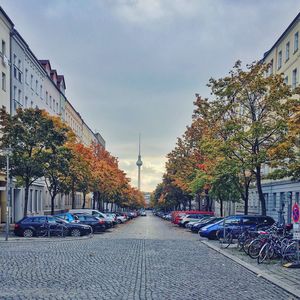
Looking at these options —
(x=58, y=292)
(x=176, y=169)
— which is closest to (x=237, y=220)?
(x=58, y=292)

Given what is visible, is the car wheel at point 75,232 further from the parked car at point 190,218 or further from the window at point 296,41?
the window at point 296,41

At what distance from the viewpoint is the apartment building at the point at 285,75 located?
41.9 meters

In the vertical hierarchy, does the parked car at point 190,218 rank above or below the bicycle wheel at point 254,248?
below

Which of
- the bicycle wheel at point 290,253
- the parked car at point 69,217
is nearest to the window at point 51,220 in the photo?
the parked car at point 69,217

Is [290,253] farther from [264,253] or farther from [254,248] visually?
[254,248]

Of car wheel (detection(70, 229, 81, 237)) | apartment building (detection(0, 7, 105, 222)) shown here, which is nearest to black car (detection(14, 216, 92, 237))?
car wheel (detection(70, 229, 81, 237))

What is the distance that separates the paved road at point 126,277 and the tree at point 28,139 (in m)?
14.3

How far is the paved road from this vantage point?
1107 centimetres

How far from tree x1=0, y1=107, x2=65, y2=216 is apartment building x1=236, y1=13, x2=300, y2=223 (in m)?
16.6

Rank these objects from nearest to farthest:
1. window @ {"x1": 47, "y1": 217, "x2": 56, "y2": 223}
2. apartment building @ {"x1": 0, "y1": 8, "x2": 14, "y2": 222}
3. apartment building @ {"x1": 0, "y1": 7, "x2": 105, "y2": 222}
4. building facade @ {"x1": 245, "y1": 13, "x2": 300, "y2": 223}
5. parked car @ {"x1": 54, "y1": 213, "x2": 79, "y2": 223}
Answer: window @ {"x1": 47, "y1": 217, "x2": 56, "y2": 223} → parked car @ {"x1": 54, "y1": 213, "x2": 79, "y2": 223} → building facade @ {"x1": 245, "y1": 13, "x2": 300, "y2": 223} → apartment building @ {"x1": 0, "y1": 8, "x2": 14, "y2": 222} → apartment building @ {"x1": 0, "y1": 7, "x2": 105, "y2": 222}

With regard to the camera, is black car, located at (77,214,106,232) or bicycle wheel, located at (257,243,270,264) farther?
black car, located at (77,214,106,232)

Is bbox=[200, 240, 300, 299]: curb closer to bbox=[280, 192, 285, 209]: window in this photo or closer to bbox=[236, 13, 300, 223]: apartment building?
bbox=[236, 13, 300, 223]: apartment building

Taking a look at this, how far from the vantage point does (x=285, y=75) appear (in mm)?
45375

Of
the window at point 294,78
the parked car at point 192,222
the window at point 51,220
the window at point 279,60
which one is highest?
the window at point 279,60
